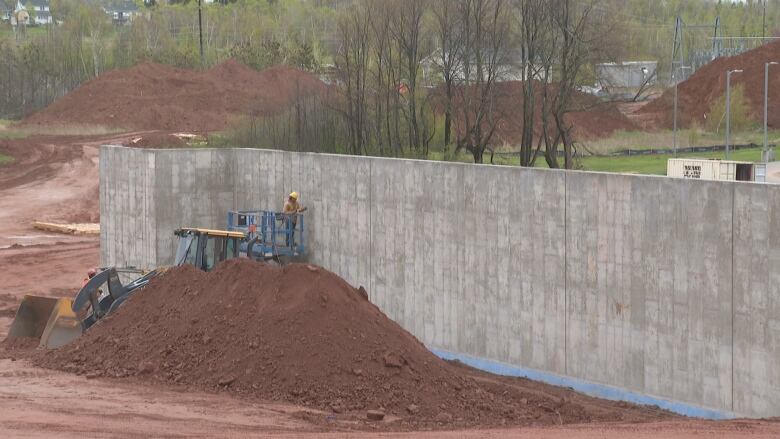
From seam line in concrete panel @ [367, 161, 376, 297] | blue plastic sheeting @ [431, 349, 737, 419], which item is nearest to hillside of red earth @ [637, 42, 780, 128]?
seam line in concrete panel @ [367, 161, 376, 297]

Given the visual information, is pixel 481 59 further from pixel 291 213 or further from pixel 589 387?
pixel 589 387

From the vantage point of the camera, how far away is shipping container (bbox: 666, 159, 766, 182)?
98.8 feet

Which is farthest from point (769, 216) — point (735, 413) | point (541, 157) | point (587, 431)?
point (541, 157)

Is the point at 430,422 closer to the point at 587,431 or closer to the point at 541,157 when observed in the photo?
the point at 587,431

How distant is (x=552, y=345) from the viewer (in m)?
22.4

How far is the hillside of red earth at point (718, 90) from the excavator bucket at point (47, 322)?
5028cm

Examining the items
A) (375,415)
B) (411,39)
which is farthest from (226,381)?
(411,39)

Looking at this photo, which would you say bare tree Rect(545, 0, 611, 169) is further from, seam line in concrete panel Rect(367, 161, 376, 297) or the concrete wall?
the concrete wall

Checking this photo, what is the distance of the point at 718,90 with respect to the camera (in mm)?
74375

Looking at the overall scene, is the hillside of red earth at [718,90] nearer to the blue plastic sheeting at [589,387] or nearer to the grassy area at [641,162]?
the grassy area at [641,162]

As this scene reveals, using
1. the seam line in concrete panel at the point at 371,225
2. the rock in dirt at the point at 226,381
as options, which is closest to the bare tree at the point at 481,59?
the seam line in concrete panel at the point at 371,225

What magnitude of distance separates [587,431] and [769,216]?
16.1 feet

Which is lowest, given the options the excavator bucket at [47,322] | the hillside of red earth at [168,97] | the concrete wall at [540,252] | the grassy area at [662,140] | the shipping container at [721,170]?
the excavator bucket at [47,322]

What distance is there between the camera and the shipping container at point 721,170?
3011cm
